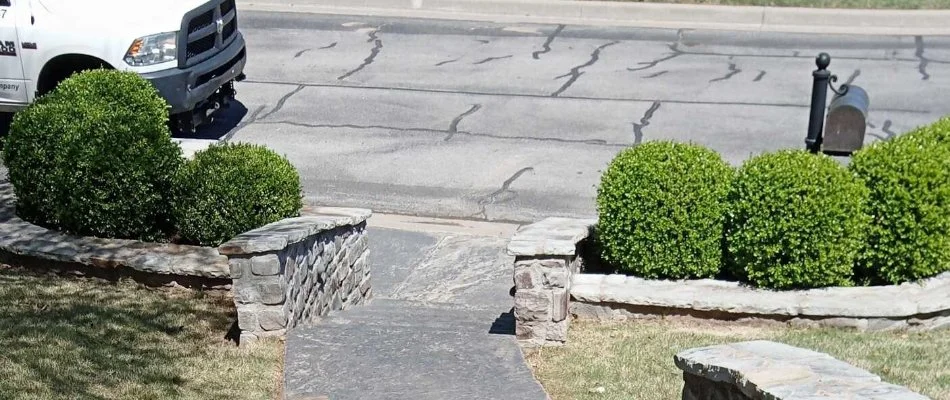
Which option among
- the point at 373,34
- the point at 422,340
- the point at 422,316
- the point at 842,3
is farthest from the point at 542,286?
the point at 842,3

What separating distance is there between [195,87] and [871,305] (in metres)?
7.73

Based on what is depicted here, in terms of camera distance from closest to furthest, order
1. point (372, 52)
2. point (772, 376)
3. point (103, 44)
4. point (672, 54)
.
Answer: point (772, 376) → point (103, 44) → point (672, 54) → point (372, 52)

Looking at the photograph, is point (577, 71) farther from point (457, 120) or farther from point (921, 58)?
point (921, 58)

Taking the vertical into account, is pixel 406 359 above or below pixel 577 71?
below

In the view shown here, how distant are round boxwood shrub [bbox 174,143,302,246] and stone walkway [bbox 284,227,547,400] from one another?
0.90m

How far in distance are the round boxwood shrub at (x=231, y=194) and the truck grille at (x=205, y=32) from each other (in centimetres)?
445

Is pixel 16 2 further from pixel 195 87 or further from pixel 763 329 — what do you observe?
pixel 763 329

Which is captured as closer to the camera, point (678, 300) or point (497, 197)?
point (678, 300)

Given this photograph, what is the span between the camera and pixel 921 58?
55.6 feet

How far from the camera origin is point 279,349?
7.13 meters

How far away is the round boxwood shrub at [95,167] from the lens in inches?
329

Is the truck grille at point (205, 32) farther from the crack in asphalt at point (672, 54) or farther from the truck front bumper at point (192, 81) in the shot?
the crack in asphalt at point (672, 54)

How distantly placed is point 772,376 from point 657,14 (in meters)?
15.4

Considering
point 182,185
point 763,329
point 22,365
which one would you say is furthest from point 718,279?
point 22,365
